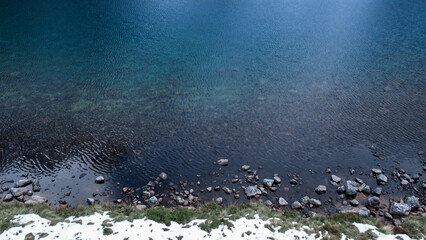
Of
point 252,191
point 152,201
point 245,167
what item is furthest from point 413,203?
point 152,201

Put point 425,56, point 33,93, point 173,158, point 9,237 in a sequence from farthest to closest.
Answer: point 425,56, point 33,93, point 173,158, point 9,237

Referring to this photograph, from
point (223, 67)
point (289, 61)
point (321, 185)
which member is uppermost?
point (289, 61)

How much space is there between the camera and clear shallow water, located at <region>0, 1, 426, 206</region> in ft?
59.4

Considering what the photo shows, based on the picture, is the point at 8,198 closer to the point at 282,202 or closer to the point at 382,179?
the point at 282,202

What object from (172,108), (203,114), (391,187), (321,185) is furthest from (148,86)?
(391,187)

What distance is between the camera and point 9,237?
11.4 m

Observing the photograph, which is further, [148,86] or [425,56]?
[425,56]

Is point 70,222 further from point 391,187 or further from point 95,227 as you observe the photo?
point 391,187

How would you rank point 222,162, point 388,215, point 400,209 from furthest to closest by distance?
point 222,162 → point 400,209 → point 388,215

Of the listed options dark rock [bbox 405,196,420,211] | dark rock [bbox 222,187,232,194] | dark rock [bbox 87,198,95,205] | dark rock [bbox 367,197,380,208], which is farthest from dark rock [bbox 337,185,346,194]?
dark rock [bbox 87,198,95,205]

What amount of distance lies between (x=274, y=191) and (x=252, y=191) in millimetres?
1322

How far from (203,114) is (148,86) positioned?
25.5ft

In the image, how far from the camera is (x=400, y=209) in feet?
45.6

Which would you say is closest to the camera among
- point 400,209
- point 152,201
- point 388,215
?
point 388,215
